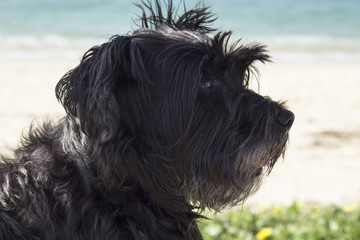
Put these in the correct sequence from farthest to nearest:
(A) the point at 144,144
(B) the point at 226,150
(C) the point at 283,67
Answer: (C) the point at 283,67, (B) the point at 226,150, (A) the point at 144,144

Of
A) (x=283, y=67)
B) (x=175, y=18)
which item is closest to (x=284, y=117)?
(x=175, y=18)

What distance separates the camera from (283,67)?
42.5ft

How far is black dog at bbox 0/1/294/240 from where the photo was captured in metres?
2.40

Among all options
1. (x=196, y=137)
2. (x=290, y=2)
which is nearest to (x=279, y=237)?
(x=196, y=137)

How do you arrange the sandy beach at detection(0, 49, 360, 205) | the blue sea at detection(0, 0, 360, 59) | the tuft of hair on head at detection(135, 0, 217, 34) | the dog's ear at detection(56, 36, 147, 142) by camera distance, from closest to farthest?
the dog's ear at detection(56, 36, 147, 142) → the tuft of hair on head at detection(135, 0, 217, 34) → the sandy beach at detection(0, 49, 360, 205) → the blue sea at detection(0, 0, 360, 59)

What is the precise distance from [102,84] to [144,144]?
1.11 ft

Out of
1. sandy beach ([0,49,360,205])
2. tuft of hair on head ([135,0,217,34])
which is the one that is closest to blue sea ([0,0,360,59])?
sandy beach ([0,49,360,205])

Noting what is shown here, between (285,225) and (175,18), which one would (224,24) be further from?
(175,18)

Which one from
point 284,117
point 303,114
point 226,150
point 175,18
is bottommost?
point 303,114

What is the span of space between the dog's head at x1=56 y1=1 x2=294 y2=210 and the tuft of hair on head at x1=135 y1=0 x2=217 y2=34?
0.42 feet

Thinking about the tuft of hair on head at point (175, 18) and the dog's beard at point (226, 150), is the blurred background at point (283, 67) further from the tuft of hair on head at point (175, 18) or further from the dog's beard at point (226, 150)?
the dog's beard at point (226, 150)

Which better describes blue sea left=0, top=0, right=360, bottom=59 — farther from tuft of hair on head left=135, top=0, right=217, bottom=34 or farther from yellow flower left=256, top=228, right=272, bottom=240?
tuft of hair on head left=135, top=0, right=217, bottom=34

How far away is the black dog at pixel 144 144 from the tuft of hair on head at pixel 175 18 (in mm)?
149

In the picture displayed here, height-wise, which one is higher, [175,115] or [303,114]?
[175,115]
